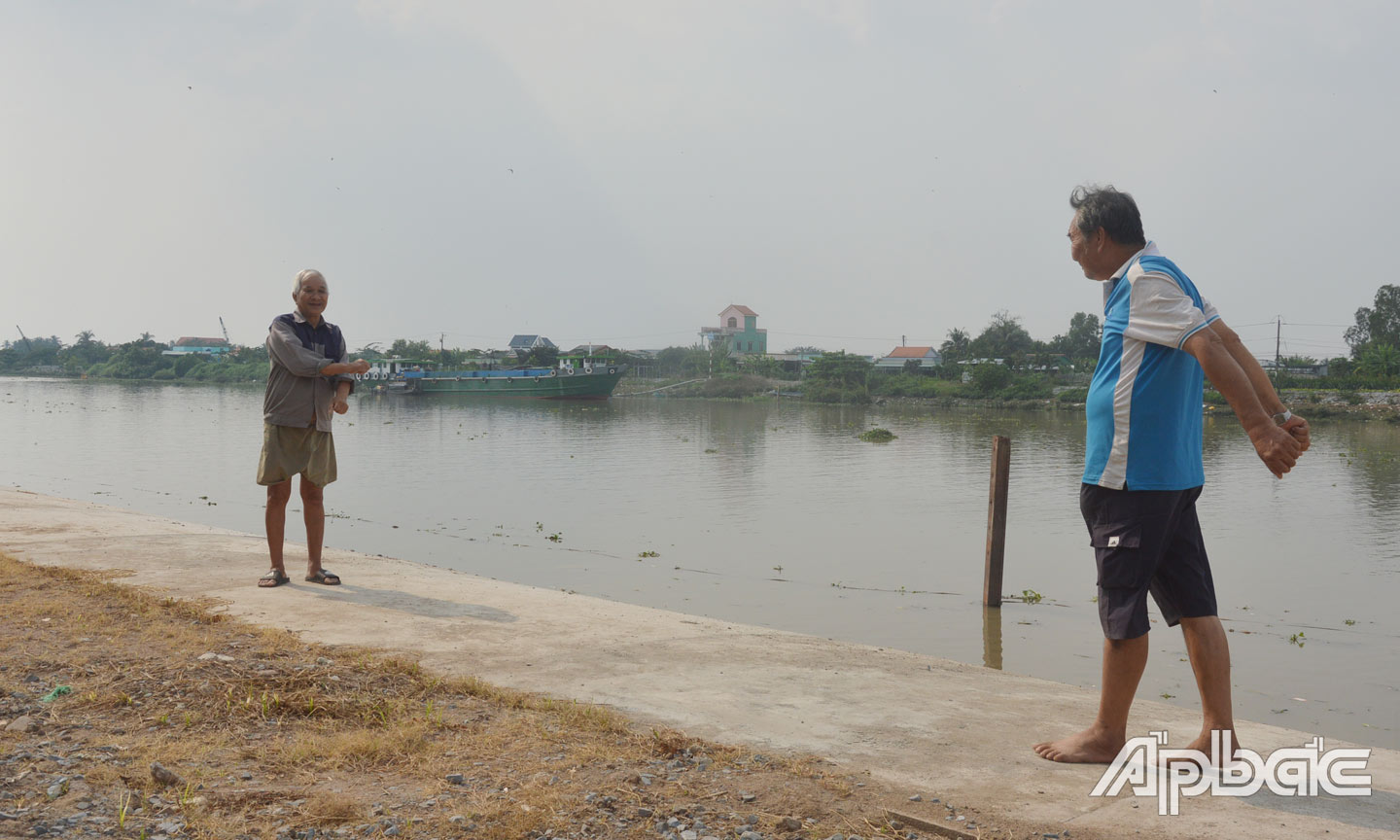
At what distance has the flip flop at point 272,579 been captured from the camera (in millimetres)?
6066

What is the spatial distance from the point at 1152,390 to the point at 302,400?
187 inches

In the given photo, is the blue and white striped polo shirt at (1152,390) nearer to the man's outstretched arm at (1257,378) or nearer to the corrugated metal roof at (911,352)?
the man's outstretched arm at (1257,378)

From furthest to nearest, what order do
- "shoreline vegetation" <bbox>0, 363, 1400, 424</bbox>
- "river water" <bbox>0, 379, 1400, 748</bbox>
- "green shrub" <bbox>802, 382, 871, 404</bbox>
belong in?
1. "green shrub" <bbox>802, 382, 871, 404</bbox>
2. "shoreline vegetation" <bbox>0, 363, 1400, 424</bbox>
3. "river water" <bbox>0, 379, 1400, 748</bbox>

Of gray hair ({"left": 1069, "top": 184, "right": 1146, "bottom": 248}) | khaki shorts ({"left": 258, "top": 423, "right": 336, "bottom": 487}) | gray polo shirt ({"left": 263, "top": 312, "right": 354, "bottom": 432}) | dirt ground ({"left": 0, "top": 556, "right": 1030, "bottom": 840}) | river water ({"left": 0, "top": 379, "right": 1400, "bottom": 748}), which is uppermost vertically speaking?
gray hair ({"left": 1069, "top": 184, "right": 1146, "bottom": 248})

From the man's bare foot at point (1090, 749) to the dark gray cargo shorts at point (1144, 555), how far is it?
1.22 feet

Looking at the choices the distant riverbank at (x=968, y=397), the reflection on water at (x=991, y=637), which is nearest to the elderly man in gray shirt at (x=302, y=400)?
the reflection on water at (x=991, y=637)

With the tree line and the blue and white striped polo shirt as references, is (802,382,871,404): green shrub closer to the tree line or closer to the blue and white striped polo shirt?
the tree line

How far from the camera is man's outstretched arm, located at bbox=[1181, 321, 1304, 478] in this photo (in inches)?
107

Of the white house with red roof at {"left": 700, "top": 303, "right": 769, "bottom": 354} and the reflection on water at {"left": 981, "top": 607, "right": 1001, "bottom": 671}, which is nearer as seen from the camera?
the reflection on water at {"left": 981, "top": 607, "right": 1001, "bottom": 671}

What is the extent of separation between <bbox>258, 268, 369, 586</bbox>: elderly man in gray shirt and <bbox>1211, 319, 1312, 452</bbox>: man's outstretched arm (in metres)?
4.52

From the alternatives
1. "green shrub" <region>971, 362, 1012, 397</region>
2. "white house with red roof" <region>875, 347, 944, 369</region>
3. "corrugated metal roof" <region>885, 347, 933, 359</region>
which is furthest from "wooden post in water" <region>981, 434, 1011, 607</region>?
"corrugated metal roof" <region>885, 347, 933, 359</region>

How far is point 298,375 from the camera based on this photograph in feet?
19.2

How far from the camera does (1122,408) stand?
2.97m

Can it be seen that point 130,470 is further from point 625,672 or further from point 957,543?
point 625,672
